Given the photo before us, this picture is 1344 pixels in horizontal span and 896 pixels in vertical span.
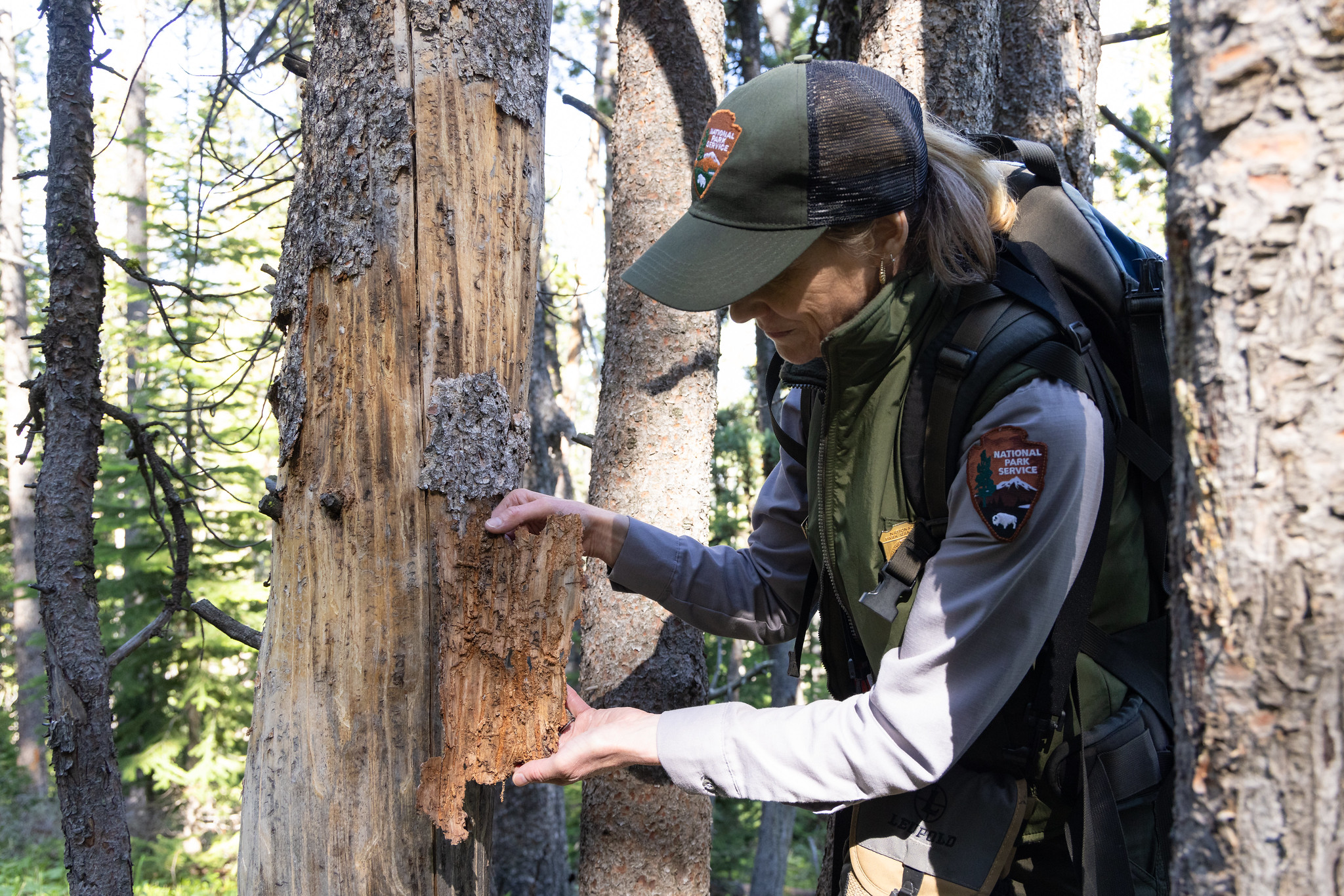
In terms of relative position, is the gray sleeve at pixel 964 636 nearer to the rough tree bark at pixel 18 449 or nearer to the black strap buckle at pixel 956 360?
the black strap buckle at pixel 956 360

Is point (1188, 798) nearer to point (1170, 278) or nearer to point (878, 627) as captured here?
point (1170, 278)

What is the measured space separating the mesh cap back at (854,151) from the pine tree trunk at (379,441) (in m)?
0.78

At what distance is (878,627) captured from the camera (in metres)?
1.84

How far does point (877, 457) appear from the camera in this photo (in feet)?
5.95

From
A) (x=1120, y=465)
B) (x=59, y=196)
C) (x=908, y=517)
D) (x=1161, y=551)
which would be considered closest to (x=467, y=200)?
(x=908, y=517)

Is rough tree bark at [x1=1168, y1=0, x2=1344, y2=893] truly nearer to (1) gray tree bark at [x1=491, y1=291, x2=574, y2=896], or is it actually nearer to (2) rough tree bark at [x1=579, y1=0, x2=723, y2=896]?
(2) rough tree bark at [x1=579, y1=0, x2=723, y2=896]

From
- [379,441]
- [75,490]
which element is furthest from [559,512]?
[75,490]

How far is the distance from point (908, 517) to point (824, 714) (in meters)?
0.45

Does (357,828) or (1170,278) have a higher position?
(1170,278)

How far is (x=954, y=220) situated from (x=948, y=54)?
225 cm

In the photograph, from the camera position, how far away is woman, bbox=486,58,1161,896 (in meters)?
1.59

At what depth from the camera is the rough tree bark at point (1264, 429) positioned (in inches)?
33.4

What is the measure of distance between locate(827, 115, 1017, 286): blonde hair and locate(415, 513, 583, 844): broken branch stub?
956 millimetres

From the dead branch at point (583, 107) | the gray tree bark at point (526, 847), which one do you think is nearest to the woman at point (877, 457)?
the dead branch at point (583, 107)
